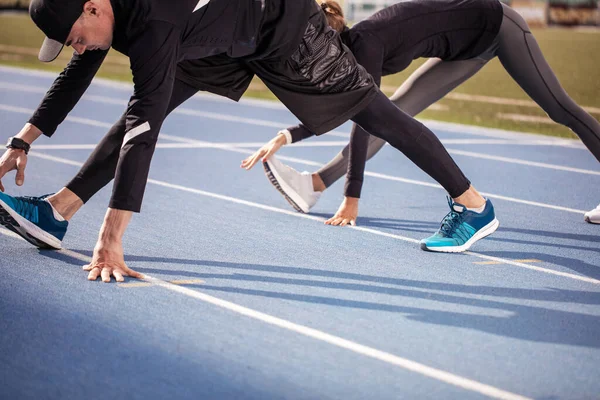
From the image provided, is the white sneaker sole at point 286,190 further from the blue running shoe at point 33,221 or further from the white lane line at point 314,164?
the white lane line at point 314,164

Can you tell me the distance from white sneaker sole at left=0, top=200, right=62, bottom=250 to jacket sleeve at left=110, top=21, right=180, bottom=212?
662 mm

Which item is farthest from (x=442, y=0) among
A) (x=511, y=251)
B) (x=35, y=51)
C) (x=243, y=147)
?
(x=35, y=51)

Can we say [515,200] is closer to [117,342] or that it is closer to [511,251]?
[511,251]

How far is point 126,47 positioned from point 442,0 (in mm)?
2135

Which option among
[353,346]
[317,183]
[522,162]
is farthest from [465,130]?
[353,346]

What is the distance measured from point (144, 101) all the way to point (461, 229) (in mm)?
1903

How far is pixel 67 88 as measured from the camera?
4.72 m

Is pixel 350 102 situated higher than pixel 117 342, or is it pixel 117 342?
pixel 350 102

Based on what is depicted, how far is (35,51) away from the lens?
908 inches

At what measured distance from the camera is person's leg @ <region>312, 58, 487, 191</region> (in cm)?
600

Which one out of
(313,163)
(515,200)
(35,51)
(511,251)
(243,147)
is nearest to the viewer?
(511,251)

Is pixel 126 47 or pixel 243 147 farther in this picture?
pixel 243 147

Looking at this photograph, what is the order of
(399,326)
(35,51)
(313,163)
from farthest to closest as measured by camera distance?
(35,51)
(313,163)
(399,326)

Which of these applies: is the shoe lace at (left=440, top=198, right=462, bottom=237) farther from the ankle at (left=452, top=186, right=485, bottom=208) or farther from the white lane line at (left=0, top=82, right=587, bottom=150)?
the white lane line at (left=0, top=82, right=587, bottom=150)
